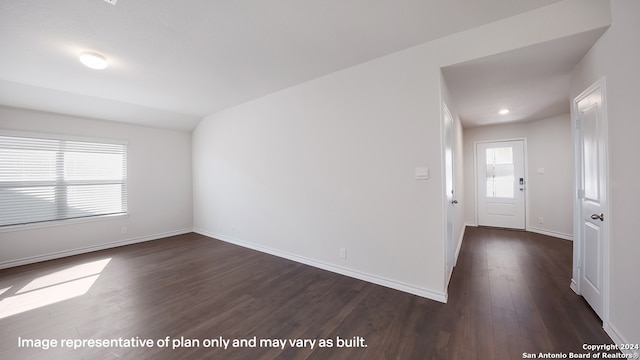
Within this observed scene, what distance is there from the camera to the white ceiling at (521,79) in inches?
80.9

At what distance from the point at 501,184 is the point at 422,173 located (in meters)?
4.26

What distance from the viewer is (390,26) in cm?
213

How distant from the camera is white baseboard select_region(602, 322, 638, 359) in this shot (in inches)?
60.3

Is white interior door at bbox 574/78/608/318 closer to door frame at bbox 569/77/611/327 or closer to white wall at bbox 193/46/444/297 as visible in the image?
door frame at bbox 569/77/611/327

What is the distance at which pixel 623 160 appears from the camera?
64.7 inches

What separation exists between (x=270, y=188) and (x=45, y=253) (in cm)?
385

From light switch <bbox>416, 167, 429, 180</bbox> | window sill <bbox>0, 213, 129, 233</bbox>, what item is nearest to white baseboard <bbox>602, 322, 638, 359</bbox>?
light switch <bbox>416, 167, 429, 180</bbox>

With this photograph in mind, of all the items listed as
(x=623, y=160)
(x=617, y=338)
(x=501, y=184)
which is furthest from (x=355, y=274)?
(x=501, y=184)

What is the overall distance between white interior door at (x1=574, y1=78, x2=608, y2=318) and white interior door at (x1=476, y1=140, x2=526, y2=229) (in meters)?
3.20

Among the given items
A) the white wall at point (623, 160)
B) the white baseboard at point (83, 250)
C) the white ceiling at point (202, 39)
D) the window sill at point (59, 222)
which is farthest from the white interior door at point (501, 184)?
the window sill at point (59, 222)

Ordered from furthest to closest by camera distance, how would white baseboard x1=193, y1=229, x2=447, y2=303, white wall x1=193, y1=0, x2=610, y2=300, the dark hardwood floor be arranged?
1. white baseboard x1=193, y1=229, x2=447, y2=303
2. white wall x1=193, y1=0, x2=610, y2=300
3. the dark hardwood floor

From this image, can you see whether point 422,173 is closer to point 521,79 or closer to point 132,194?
point 521,79

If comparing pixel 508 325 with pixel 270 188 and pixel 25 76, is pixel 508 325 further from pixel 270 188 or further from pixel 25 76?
pixel 25 76

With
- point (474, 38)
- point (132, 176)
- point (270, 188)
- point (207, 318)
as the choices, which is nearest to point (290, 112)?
point (270, 188)
